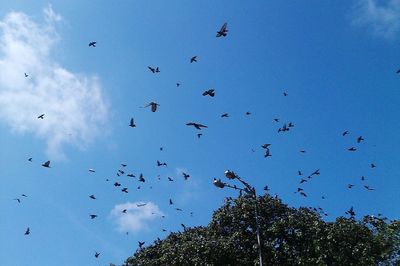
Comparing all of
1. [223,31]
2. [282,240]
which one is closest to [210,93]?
[223,31]

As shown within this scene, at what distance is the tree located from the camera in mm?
27859

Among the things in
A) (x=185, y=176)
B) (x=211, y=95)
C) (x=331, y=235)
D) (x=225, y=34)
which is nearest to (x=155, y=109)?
(x=211, y=95)

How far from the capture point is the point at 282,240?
29656 millimetres

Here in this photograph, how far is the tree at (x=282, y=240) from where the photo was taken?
27859 mm

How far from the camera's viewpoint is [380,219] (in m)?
31.3

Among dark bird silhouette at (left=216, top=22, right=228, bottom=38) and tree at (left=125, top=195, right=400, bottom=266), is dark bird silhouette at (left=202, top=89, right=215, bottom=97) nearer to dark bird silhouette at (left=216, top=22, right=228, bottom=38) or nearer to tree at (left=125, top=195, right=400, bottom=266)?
dark bird silhouette at (left=216, top=22, right=228, bottom=38)

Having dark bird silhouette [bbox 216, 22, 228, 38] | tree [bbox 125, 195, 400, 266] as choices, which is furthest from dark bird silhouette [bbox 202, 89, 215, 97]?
tree [bbox 125, 195, 400, 266]

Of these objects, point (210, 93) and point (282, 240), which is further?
point (282, 240)

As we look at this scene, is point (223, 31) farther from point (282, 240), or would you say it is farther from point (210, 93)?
point (282, 240)

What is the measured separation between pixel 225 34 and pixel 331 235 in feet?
51.6

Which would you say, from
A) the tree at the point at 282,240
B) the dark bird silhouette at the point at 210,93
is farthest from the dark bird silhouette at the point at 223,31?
the tree at the point at 282,240

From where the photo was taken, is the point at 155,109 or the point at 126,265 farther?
the point at 126,265

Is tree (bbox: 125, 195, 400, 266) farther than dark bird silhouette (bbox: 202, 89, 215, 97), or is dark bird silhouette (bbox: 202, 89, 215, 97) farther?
tree (bbox: 125, 195, 400, 266)

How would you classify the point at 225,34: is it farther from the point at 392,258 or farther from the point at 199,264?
the point at 392,258
